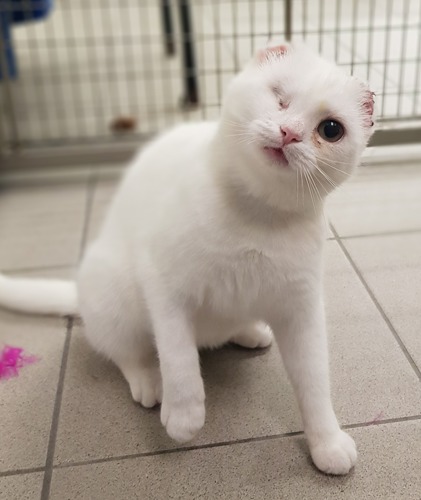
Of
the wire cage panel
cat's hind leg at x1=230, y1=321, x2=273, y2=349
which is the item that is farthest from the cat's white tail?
the wire cage panel

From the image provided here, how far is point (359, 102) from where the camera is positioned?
33.3 inches

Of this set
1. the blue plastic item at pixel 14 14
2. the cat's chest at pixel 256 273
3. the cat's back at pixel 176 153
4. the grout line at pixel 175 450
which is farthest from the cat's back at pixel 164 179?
the blue plastic item at pixel 14 14

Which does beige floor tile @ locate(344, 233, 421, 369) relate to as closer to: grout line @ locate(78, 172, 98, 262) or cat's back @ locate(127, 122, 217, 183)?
cat's back @ locate(127, 122, 217, 183)

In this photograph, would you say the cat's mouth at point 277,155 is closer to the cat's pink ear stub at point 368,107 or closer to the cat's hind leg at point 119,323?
the cat's pink ear stub at point 368,107

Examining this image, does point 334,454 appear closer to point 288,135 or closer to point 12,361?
point 288,135

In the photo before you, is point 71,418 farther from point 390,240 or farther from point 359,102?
point 390,240

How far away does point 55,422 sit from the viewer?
1.09m

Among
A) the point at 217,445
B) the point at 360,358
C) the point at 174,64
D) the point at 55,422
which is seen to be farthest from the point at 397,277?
the point at 174,64

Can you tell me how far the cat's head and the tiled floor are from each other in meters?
0.20

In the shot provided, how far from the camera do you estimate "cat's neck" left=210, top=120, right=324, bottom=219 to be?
85 cm

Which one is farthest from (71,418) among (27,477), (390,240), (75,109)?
(75,109)

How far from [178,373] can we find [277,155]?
384 mm

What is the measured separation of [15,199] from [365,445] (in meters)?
1.44

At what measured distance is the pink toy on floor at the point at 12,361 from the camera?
4.01 feet
